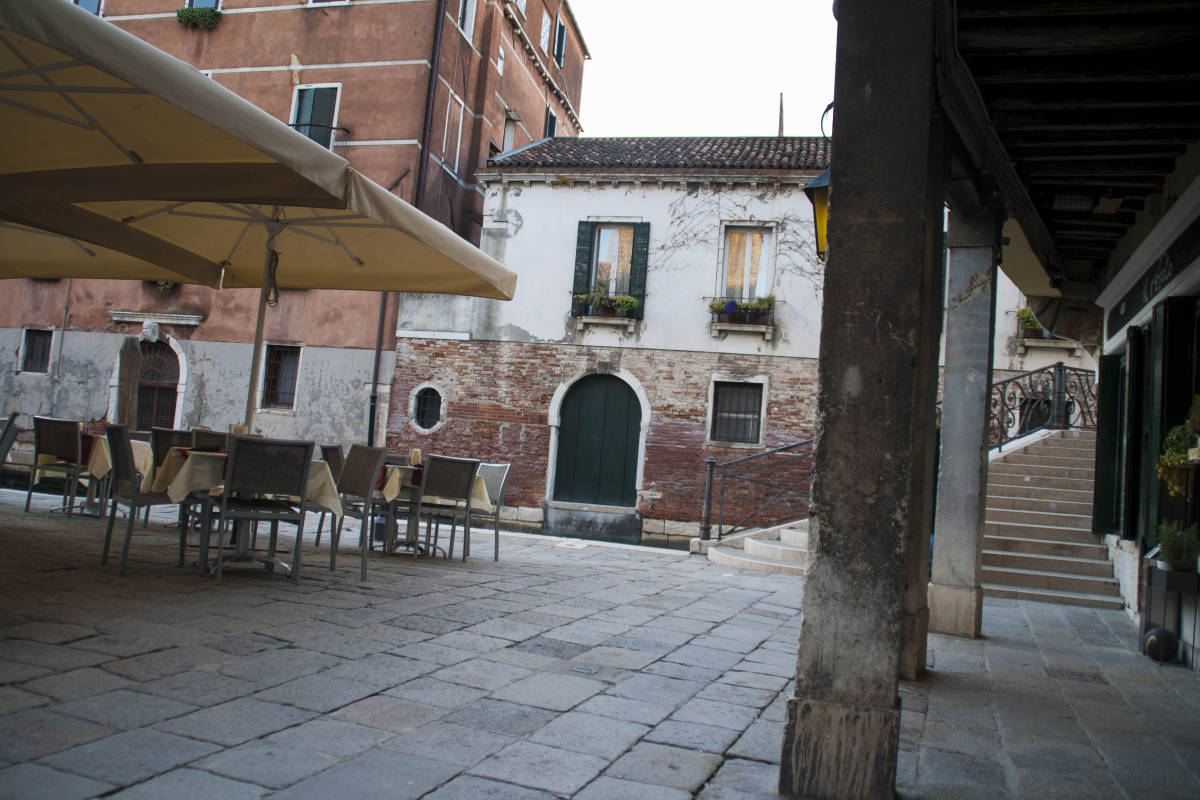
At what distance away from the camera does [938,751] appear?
310cm

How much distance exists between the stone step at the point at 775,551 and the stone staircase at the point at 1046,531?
5.72ft

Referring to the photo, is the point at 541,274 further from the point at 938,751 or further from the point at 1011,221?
the point at 938,751

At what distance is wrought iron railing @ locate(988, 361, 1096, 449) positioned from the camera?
1226cm

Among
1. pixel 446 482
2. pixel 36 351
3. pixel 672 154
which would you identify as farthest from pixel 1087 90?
pixel 36 351

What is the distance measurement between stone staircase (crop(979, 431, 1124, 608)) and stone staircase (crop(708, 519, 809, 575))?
5.88 feet

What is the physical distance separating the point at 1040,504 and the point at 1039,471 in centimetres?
111

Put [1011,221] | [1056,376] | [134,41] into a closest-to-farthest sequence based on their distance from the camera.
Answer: [134,41], [1011,221], [1056,376]

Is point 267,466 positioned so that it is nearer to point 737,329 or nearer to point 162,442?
point 162,442

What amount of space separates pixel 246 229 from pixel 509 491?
881 cm

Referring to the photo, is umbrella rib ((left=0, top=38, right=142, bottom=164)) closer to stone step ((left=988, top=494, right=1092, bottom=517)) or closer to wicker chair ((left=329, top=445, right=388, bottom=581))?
wicker chair ((left=329, top=445, right=388, bottom=581))

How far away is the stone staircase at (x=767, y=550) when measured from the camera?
8.95m

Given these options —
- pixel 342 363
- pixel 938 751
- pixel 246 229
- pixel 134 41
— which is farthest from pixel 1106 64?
pixel 342 363

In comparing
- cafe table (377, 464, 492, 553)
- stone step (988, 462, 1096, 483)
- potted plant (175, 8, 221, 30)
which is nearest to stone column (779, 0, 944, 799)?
cafe table (377, 464, 492, 553)

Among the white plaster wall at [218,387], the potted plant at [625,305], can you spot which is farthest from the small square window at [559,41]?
the white plaster wall at [218,387]
